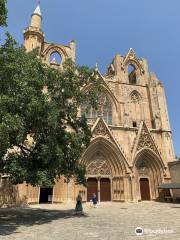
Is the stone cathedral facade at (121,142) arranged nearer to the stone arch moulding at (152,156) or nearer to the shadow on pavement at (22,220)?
the stone arch moulding at (152,156)

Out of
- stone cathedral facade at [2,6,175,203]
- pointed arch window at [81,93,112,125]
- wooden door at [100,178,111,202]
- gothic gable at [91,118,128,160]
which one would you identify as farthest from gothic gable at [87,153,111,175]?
pointed arch window at [81,93,112,125]

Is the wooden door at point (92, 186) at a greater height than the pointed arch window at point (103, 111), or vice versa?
the pointed arch window at point (103, 111)

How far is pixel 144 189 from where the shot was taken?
25844mm

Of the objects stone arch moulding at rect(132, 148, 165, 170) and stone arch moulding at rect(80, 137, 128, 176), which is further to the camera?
stone arch moulding at rect(132, 148, 165, 170)

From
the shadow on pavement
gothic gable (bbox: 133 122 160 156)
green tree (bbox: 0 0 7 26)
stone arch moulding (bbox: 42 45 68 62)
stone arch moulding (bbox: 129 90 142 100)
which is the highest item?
stone arch moulding (bbox: 42 45 68 62)

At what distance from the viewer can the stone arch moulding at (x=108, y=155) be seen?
24578mm

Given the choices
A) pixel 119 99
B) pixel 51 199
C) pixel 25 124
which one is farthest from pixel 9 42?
pixel 119 99

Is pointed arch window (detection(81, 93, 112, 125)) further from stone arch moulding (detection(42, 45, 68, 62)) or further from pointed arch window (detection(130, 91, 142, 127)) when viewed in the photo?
stone arch moulding (detection(42, 45, 68, 62))

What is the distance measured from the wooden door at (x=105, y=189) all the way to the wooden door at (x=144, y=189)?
389 cm

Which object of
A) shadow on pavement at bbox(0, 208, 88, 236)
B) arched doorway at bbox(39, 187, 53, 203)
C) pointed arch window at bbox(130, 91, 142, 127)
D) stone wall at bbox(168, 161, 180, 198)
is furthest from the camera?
pointed arch window at bbox(130, 91, 142, 127)

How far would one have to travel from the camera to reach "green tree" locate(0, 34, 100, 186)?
34.6 ft

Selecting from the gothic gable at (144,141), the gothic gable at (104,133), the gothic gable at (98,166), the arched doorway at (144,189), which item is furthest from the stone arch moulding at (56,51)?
the arched doorway at (144,189)

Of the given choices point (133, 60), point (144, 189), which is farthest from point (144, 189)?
point (133, 60)

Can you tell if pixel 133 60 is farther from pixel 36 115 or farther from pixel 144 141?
pixel 36 115
